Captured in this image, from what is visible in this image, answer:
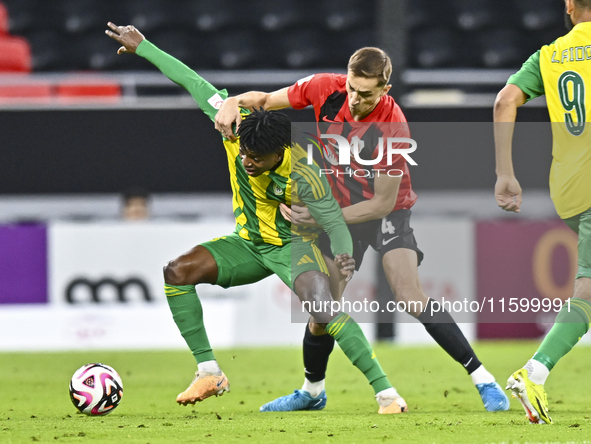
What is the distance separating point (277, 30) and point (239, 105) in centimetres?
726

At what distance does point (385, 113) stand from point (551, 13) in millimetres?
7730

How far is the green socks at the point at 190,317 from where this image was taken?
4230 mm

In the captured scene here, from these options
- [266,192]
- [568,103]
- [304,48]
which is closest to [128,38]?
[266,192]

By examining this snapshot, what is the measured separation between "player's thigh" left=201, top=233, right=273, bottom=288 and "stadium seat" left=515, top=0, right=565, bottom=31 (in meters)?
7.81

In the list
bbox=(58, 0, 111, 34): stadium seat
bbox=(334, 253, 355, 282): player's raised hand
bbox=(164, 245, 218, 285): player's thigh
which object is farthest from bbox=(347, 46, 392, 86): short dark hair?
bbox=(58, 0, 111, 34): stadium seat

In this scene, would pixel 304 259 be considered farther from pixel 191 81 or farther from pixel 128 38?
pixel 128 38

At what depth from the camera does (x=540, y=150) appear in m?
8.53

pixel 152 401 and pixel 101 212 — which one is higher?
pixel 101 212

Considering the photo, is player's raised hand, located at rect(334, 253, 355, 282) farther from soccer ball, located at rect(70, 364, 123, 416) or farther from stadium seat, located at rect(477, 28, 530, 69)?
stadium seat, located at rect(477, 28, 530, 69)

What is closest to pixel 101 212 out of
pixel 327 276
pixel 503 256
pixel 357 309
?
pixel 357 309

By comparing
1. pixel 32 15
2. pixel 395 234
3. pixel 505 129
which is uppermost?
pixel 32 15

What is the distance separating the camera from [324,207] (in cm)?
404

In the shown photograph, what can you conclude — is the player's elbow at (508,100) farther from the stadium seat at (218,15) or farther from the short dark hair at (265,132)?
the stadium seat at (218,15)

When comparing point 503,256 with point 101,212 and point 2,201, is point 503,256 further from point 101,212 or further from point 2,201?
point 2,201
